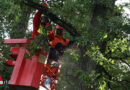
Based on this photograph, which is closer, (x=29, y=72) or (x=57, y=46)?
(x=29, y=72)

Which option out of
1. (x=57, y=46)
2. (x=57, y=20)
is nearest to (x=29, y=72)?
(x=57, y=46)

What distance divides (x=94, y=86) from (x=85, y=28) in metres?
1.78

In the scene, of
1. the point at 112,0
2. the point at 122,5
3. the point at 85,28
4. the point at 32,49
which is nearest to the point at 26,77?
the point at 32,49

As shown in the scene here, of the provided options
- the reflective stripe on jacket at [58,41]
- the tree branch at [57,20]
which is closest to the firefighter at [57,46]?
the reflective stripe on jacket at [58,41]

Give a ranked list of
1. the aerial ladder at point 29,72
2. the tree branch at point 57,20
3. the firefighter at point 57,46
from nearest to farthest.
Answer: the aerial ladder at point 29,72 < the tree branch at point 57,20 < the firefighter at point 57,46

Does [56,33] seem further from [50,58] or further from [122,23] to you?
[122,23]

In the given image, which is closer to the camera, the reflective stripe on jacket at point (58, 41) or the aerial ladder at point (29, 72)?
the aerial ladder at point (29, 72)

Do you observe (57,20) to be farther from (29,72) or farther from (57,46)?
(29,72)

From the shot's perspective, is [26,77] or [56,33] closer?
[26,77]

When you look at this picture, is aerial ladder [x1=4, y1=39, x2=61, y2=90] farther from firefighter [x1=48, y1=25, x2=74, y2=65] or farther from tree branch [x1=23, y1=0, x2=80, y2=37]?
tree branch [x1=23, y1=0, x2=80, y2=37]

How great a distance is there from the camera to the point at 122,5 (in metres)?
7.31

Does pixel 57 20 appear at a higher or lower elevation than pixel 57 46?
higher

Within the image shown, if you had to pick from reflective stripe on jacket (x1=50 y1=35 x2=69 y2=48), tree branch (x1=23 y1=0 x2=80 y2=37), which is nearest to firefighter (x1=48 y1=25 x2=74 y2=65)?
reflective stripe on jacket (x1=50 y1=35 x2=69 y2=48)

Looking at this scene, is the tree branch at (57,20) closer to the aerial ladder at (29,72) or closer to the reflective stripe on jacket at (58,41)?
the reflective stripe on jacket at (58,41)
